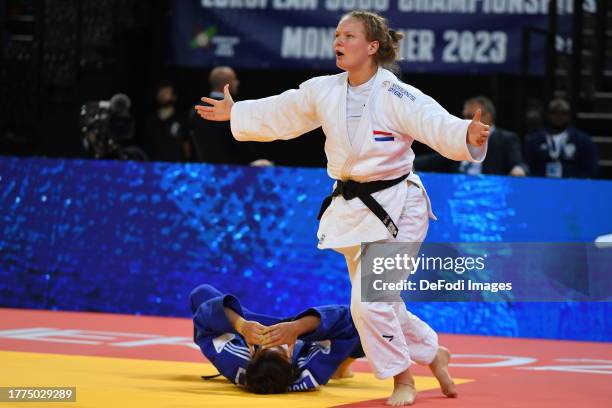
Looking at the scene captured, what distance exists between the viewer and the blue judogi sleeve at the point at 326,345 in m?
5.19

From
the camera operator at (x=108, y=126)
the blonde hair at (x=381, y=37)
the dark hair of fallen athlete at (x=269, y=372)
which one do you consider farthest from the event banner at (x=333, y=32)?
the dark hair of fallen athlete at (x=269, y=372)

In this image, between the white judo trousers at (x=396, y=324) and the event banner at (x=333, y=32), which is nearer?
the white judo trousers at (x=396, y=324)

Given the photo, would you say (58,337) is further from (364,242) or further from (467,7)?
(467,7)

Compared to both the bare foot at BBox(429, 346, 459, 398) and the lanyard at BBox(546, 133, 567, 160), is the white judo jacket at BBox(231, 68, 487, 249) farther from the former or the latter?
the lanyard at BBox(546, 133, 567, 160)

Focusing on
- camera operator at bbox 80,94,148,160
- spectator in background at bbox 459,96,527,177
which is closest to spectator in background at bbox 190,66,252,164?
camera operator at bbox 80,94,148,160

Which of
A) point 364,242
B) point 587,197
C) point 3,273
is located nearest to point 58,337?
point 3,273

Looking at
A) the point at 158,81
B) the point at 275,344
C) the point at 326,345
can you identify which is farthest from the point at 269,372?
the point at 158,81

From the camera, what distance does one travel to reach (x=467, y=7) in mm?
10734

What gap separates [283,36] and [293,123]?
593 centimetres

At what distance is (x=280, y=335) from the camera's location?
5.02 m

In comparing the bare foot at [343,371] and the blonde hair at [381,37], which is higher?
the blonde hair at [381,37]

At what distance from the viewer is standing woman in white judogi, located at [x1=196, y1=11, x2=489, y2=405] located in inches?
189

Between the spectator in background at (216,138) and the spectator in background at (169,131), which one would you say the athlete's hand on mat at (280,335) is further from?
the spectator in background at (169,131)

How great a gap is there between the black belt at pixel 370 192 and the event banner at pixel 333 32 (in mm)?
5828
